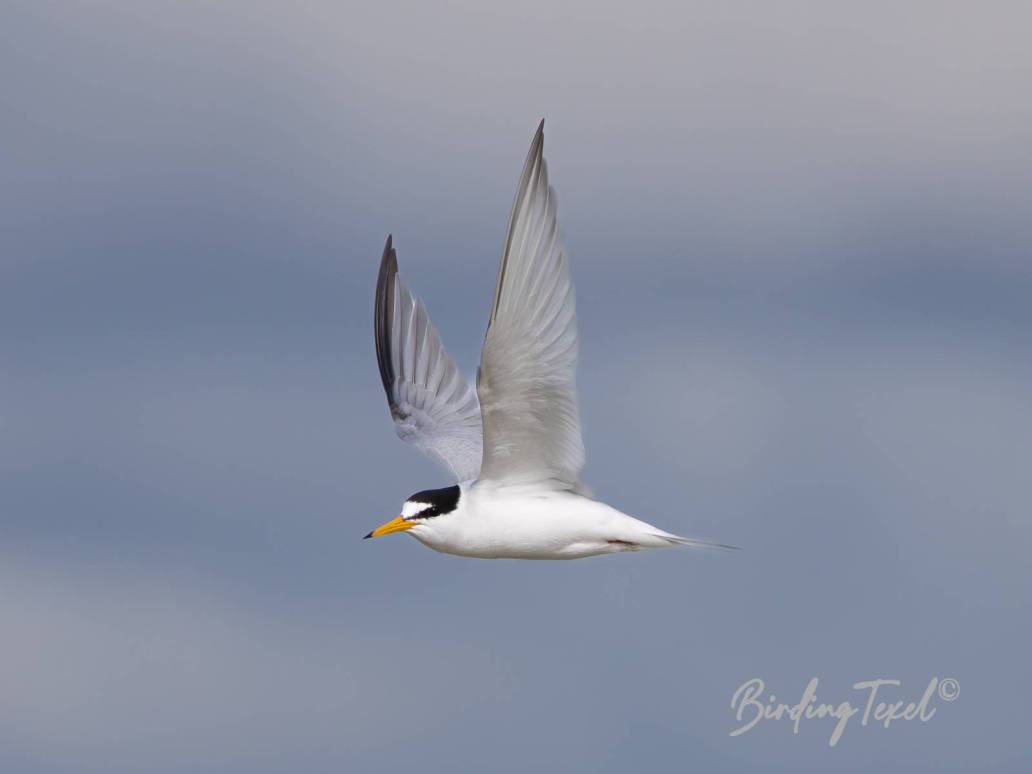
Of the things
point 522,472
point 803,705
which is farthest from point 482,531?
point 803,705

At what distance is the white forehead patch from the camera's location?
53.9 ft

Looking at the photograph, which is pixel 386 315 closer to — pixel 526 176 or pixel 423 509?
pixel 423 509

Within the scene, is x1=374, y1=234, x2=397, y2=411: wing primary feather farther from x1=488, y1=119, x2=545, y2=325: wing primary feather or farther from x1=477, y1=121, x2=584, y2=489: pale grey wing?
x1=488, y1=119, x2=545, y2=325: wing primary feather

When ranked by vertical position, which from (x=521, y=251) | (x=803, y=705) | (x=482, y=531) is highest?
(x=521, y=251)

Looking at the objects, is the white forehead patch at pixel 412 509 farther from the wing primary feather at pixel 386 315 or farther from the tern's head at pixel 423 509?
the wing primary feather at pixel 386 315

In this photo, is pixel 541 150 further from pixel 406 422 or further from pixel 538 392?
pixel 406 422

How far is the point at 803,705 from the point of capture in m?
17.2

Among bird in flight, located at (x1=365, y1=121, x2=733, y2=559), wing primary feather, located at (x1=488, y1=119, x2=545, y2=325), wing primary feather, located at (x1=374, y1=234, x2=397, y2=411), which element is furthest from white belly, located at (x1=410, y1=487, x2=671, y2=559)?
wing primary feather, located at (x1=374, y1=234, x2=397, y2=411)

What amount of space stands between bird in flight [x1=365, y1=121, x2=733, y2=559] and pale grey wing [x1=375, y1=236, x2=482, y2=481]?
1018mm

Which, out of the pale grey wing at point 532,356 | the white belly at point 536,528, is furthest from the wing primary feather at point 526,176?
the white belly at point 536,528

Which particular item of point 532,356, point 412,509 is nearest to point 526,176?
point 532,356

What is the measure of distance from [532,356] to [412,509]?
2.18 metres

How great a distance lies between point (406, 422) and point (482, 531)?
3706 mm

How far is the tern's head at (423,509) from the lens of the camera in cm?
1638
